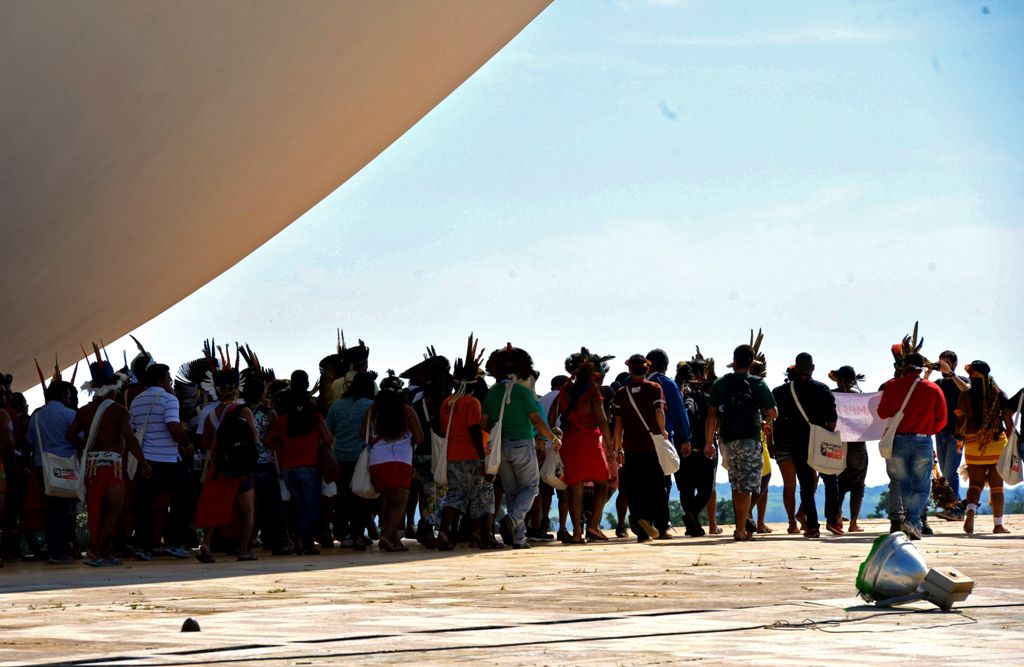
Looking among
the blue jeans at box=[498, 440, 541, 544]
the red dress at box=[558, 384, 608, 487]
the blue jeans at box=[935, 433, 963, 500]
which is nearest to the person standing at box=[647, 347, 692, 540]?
the red dress at box=[558, 384, 608, 487]

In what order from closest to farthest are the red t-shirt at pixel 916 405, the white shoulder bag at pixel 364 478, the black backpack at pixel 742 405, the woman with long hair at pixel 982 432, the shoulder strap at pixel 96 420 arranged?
1. the shoulder strap at pixel 96 420
2. the white shoulder bag at pixel 364 478
3. the red t-shirt at pixel 916 405
4. the black backpack at pixel 742 405
5. the woman with long hair at pixel 982 432

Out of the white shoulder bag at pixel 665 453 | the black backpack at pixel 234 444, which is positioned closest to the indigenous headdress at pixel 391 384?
the black backpack at pixel 234 444

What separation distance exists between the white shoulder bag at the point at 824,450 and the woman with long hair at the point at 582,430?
1.62 meters

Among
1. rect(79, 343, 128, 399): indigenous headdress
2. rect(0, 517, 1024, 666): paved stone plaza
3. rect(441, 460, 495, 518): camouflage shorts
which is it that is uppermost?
rect(79, 343, 128, 399): indigenous headdress

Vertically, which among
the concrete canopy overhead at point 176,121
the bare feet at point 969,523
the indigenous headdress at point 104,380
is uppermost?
the concrete canopy overhead at point 176,121

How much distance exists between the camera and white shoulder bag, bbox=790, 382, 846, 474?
465 inches

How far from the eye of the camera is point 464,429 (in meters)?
11.2

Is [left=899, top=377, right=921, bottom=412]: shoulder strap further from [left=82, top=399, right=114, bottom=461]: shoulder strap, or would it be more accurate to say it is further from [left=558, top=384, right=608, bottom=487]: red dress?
[left=82, top=399, right=114, bottom=461]: shoulder strap

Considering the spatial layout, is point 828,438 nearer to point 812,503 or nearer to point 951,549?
point 812,503

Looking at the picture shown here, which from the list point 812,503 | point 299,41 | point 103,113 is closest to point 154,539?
point 103,113

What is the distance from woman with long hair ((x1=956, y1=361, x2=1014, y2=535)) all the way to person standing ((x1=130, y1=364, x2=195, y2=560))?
6.38 metres

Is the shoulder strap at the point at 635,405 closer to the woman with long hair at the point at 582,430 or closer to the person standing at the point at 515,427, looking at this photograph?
the woman with long hair at the point at 582,430

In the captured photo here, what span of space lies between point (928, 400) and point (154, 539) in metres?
5.97

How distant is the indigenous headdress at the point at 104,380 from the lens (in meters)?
10.7
